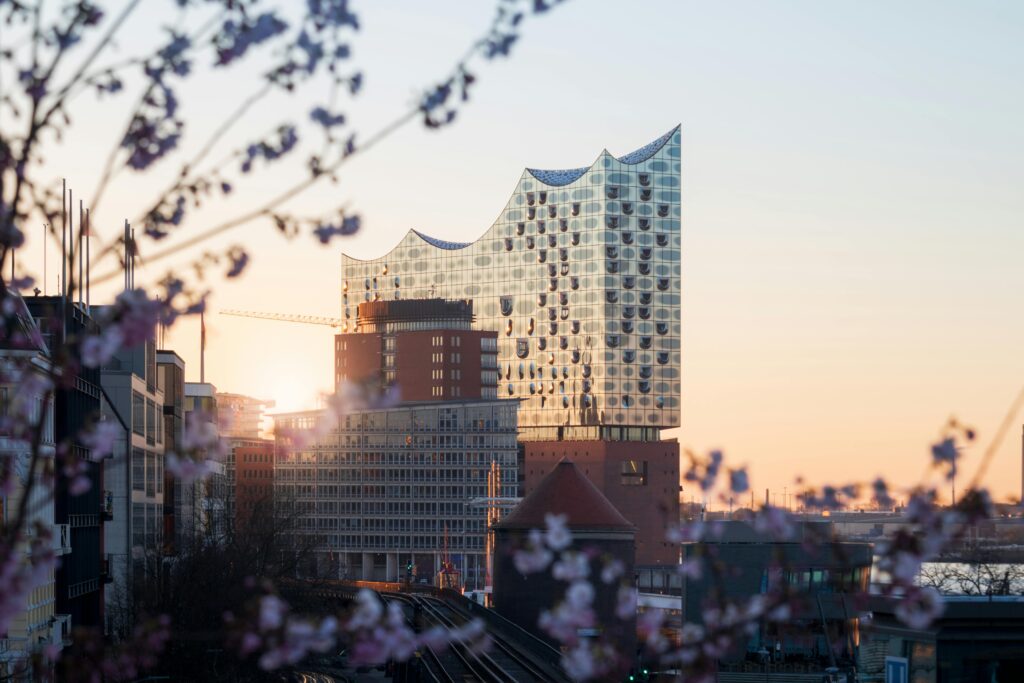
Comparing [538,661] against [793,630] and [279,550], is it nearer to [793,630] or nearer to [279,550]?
[279,550]

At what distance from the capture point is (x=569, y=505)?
10944 centimetres

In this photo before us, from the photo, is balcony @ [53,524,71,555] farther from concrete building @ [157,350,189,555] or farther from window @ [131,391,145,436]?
concrete building @ [157,350,189,555]

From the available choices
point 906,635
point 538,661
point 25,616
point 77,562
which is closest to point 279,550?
point 538,661

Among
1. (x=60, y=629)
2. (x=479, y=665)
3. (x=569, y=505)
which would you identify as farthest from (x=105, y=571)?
(x=569, y=505)

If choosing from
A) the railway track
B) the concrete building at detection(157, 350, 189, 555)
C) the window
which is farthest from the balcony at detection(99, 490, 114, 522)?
the concrete building at detection(157, 350, 189, 555)

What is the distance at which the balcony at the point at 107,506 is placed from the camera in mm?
66875

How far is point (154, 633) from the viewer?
12695mm

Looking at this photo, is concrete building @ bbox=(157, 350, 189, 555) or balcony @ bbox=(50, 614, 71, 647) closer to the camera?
balcony @ bbox=(50, 614, 71, 647)

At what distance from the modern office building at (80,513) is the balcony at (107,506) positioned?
4cm

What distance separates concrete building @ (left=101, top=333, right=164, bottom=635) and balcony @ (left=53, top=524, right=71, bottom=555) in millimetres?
14821

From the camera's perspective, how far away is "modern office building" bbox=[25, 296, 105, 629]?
2067 inches

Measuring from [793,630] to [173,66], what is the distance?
6.49m

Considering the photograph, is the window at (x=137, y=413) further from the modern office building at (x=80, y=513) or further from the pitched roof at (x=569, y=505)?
the pitched roof at (x=569, y=505)

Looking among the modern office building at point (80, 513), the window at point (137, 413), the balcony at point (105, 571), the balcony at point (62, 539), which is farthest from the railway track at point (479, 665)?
the balcony at point (62, 539)
